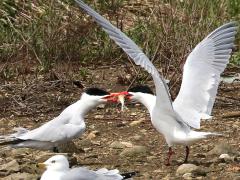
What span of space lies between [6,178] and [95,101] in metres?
1.45

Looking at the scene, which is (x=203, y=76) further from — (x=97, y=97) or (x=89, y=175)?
(x=89, y=175)

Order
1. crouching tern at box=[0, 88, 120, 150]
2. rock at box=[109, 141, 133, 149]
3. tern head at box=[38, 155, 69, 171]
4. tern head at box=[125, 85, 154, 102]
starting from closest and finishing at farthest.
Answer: tern head at box=[38, 155, 69, 171] → crouching tern at box=[0, 88, 120, 150] → tern head at box=[125, 85, 154, 102] → rock at box=[109, 141, 133, 149]

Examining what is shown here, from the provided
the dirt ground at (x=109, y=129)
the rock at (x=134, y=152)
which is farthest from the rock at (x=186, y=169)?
the rock at (x=134, y=152)

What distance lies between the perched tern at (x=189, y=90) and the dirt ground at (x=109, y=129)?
32 cm

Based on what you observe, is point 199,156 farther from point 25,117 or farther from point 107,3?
point 107,3

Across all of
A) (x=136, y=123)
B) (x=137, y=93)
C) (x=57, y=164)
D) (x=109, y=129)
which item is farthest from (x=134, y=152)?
(x=57, y=164)

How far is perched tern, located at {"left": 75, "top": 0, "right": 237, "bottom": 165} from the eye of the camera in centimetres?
713

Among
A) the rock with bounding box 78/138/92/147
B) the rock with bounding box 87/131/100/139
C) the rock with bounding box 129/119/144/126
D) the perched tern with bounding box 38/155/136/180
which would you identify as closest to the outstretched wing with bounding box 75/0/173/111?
the perched tern with bounding box 38/155/136/180

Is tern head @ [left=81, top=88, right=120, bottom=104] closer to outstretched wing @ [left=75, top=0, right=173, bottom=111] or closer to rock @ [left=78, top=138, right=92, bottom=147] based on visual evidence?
rock @ [left=78, top=138, right=92, bottom=147]

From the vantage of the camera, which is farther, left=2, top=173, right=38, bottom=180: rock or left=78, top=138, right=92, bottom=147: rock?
left=78, top=138, right=92, bottom=147: rock

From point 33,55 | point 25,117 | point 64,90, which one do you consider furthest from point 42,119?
point 33,55

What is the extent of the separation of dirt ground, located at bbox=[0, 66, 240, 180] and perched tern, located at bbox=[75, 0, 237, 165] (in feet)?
1.05

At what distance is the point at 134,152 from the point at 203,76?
0.91 m

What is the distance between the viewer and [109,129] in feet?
29.3
